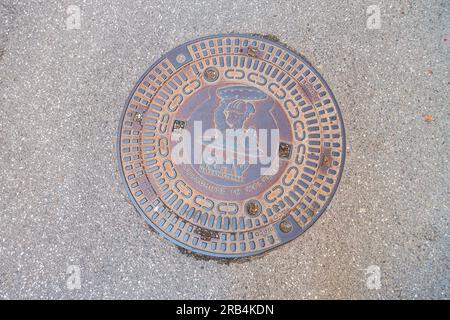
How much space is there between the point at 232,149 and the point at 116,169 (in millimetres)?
769

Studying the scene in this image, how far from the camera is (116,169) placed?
2.62m

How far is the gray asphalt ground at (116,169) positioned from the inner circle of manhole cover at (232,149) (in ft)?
0.34

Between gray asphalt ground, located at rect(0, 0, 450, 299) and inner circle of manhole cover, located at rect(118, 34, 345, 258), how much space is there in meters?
0.10

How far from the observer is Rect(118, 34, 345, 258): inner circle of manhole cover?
2.52m

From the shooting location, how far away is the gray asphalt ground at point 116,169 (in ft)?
8.20

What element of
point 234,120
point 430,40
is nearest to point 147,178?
point 234,120

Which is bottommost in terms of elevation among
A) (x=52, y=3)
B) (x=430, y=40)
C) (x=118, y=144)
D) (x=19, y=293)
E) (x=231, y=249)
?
(x=19, y=293)

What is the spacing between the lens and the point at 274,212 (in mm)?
2523

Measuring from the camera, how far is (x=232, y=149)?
2557mm

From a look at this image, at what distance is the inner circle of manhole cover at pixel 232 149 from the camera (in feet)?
8.27
